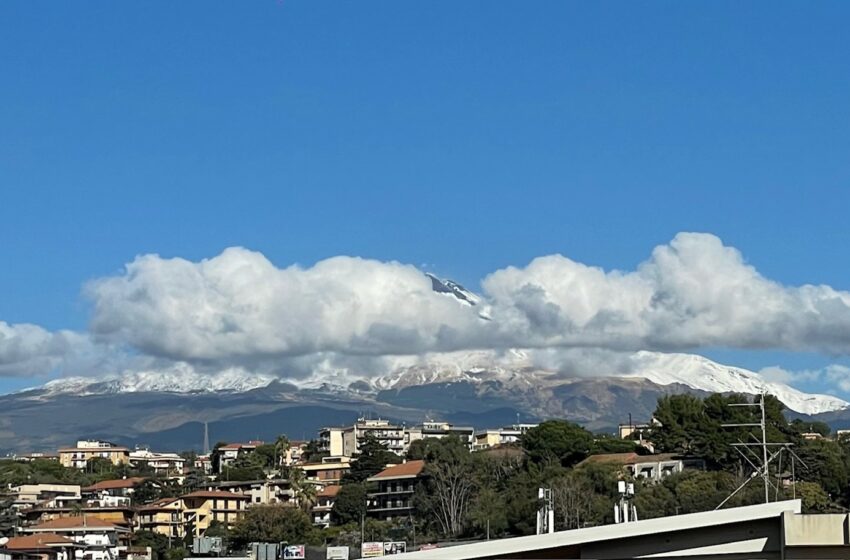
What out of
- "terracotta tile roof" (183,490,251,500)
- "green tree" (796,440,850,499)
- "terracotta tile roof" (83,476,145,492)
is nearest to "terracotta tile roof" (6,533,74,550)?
"terracotta tile roof" (183,490,251,500)

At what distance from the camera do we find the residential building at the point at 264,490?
417ft

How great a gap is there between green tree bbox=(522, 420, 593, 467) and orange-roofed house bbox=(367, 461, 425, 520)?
8463mm

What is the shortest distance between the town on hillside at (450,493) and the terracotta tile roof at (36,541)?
20cm

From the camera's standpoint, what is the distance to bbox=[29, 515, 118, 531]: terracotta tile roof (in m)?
109

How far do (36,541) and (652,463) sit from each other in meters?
39.8

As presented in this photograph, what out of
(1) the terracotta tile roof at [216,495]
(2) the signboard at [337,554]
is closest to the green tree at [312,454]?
(1) the terracotta tile roof at [216,495]

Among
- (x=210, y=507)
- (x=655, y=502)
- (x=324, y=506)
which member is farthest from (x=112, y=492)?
(x=655, y=502)

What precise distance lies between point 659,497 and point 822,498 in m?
7.95

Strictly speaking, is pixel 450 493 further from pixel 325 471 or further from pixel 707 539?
pixel 707 539

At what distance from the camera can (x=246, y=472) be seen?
14962 cm

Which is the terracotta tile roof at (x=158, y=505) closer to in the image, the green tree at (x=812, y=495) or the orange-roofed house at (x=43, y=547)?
the orange-roofed house at (x=43, y=547)

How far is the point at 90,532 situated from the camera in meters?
106

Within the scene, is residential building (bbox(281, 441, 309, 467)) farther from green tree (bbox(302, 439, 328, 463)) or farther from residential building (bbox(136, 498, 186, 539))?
residential building (bbox(136, 498, 186, 539))

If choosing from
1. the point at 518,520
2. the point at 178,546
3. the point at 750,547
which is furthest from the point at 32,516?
the point at 750,547
